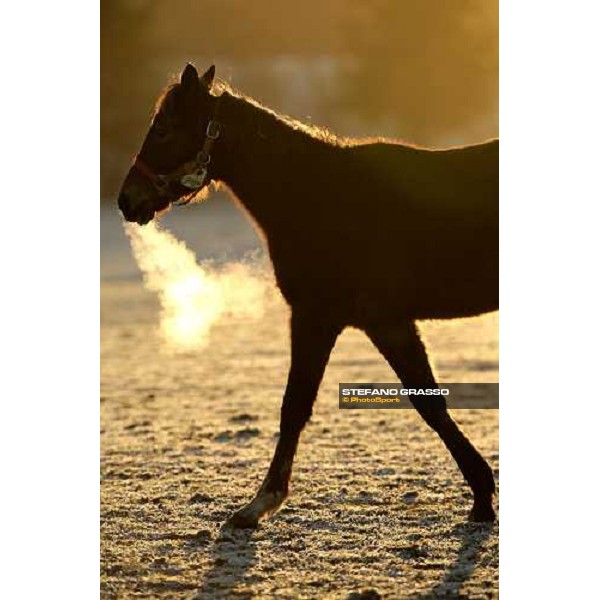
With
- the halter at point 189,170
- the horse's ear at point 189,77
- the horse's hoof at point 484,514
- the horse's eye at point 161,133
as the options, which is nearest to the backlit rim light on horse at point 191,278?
the halter at point 189,170

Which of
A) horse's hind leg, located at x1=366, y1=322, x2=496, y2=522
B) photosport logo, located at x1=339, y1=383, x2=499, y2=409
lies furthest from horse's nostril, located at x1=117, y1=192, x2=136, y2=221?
photosport logo, located at x1=339, y1=383, x2=499, y2=409

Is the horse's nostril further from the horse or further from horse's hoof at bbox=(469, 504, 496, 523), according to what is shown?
horse's hoof at bbox=(469, 504, 496, 523)

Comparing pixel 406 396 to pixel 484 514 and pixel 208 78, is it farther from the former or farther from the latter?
pixel 208 78

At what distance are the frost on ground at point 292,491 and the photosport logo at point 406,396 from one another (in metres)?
0.36

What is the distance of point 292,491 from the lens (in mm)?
5457

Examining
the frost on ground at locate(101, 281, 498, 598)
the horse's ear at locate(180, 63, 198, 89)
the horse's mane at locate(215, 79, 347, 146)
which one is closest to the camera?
the frost on ground at locate(101, 281, 498, 598)

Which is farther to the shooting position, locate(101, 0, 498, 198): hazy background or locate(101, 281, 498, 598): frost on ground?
locate(101, 0, 498, 198): hazy background

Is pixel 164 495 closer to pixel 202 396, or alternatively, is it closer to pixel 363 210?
pixel 363 210

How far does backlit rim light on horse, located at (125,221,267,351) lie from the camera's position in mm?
5574

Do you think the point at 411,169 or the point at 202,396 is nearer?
the point at 411,169

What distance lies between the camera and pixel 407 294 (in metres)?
4.87

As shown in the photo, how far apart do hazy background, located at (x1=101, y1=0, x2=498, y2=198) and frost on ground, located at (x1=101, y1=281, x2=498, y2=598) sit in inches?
44.1
